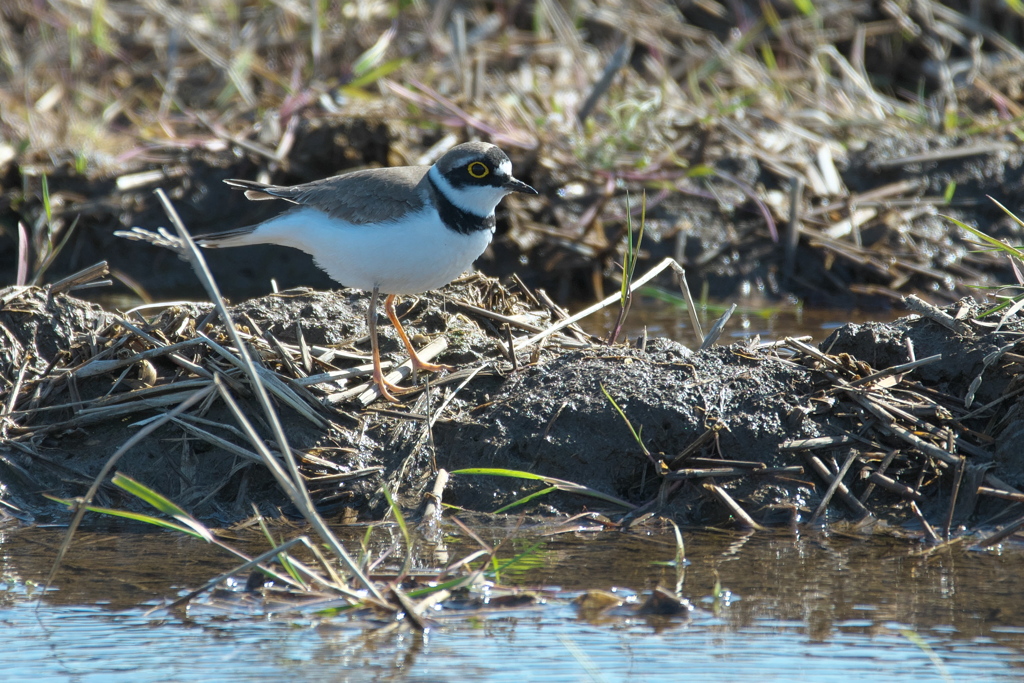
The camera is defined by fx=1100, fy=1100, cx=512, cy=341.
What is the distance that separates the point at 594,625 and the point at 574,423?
1.43 meters

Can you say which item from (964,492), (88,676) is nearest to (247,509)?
(88,676)

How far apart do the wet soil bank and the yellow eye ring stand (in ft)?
2.77

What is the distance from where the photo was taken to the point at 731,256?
877cm

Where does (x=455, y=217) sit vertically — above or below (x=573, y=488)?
above

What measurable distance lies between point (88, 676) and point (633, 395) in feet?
8.36

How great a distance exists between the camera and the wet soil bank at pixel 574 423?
15.2ft

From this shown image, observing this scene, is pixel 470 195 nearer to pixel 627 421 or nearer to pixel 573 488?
pixel 627 421

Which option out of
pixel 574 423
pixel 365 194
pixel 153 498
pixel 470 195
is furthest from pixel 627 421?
pixel 153 498

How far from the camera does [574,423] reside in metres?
4.92

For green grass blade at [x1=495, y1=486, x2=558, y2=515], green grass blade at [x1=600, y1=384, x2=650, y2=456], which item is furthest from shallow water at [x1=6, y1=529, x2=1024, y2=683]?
green grass blade at [x1=600, y1=384, x2=650, y2=456]

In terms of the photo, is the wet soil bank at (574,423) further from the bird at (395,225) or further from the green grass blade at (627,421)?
the bird at (395,225)

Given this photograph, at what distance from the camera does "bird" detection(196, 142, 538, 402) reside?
204 inches

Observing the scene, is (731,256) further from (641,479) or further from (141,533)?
(141,533)

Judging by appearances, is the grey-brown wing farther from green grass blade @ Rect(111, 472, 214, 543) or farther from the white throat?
green grass blade @ Rect(111, 472, 214, 543)
